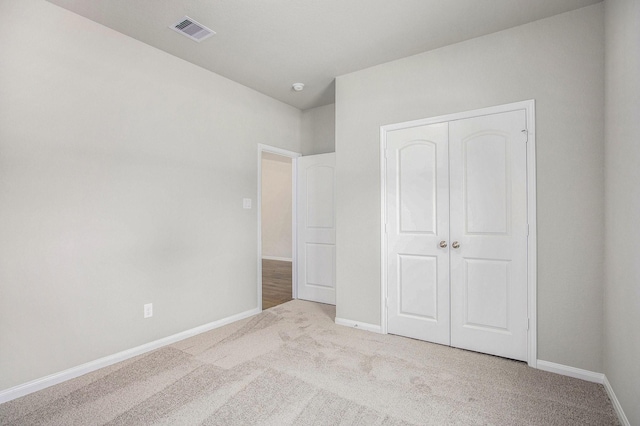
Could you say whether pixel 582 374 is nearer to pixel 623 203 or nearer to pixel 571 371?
pixel 571 371

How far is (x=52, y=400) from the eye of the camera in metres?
2.06

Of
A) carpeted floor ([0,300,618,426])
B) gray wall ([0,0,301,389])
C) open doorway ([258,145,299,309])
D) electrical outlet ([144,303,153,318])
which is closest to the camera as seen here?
carpeted floor ([0,300,618,426])

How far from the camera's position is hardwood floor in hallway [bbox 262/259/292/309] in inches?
176

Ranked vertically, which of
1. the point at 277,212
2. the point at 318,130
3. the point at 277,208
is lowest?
the point at 277,212

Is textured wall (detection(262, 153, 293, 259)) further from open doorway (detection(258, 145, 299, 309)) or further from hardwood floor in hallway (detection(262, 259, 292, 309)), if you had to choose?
hardwood floor in hallway (detection(262, 259, 292, 309))

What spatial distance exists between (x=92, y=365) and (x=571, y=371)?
3.57 meters

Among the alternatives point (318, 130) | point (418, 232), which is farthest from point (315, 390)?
point (318, 130)

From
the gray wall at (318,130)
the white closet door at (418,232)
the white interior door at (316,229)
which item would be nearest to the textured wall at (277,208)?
the gray wall at (318,130)

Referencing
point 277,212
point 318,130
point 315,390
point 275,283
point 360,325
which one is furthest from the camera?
point 277,212

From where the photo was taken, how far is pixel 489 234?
106 inches

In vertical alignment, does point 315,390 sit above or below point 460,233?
below

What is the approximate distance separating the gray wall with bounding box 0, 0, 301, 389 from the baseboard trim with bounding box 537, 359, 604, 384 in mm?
2885

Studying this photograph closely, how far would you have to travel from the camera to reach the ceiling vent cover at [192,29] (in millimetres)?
2486

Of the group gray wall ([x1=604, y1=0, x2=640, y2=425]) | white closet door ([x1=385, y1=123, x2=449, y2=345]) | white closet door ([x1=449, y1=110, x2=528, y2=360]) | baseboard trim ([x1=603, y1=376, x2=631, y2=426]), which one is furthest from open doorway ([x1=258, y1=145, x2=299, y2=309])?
gray wall ([x1=604, y1=0, x2=640, y2=425])
